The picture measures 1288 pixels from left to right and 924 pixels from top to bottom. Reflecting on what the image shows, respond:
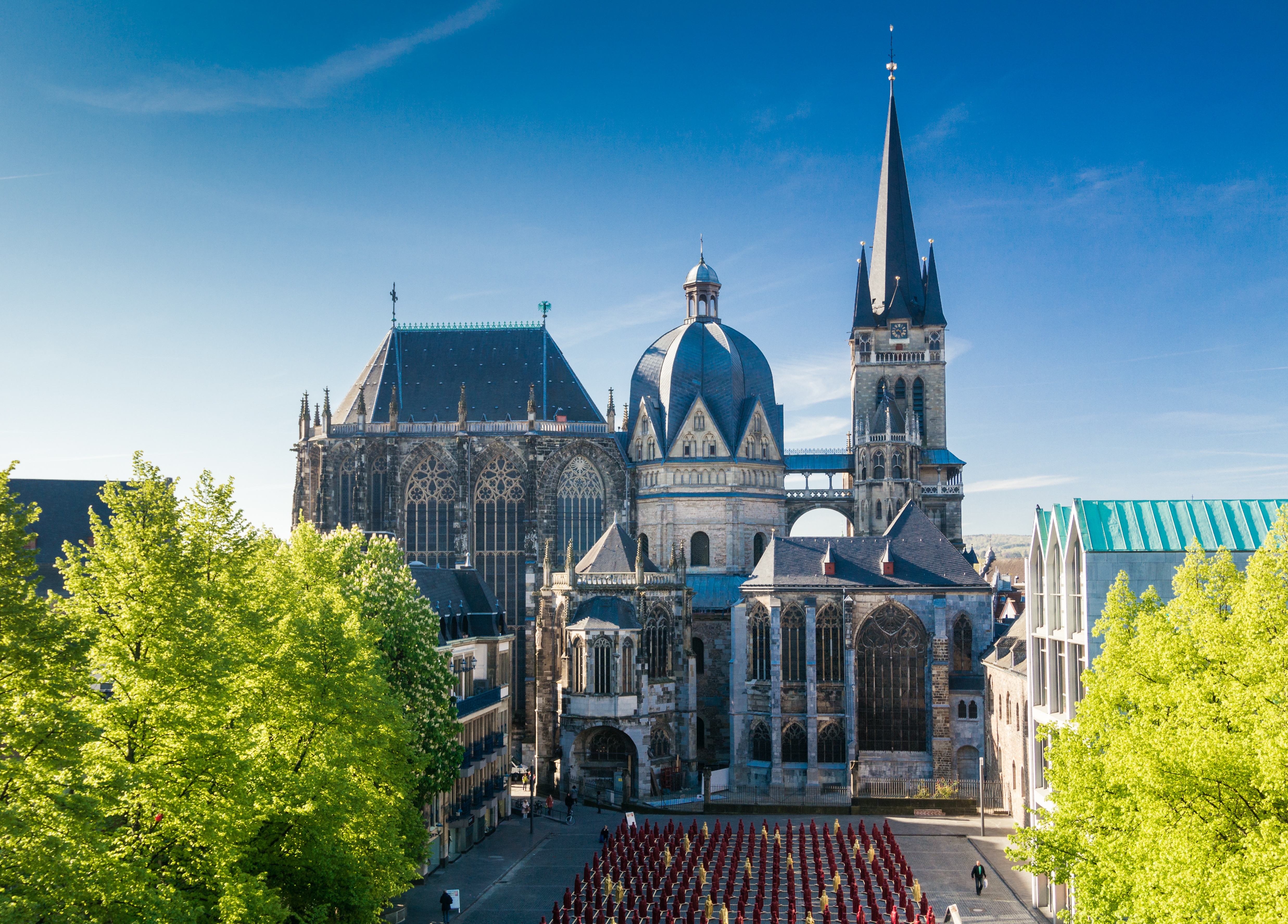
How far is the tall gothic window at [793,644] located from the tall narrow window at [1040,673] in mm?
21162

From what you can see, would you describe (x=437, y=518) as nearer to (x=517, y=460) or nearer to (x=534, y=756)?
(x=517, y=460)

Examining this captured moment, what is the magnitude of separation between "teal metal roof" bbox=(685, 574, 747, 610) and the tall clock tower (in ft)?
36.7

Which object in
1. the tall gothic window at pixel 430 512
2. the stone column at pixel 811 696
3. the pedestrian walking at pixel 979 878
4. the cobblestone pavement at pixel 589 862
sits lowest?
the cobblestone pavement at pixel 589 862

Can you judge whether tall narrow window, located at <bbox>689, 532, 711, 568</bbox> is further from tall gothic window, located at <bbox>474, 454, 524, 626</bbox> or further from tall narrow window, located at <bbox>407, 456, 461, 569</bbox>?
tall narrow window, located at <bbox>407, 456, 461, 569</bbox>

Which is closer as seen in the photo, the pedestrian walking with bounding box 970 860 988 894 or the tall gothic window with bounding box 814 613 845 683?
the pedestrian walking with bounding box 970 860 988 894

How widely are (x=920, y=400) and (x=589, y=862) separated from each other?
48676 millimetres

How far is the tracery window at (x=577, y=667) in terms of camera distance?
184ft

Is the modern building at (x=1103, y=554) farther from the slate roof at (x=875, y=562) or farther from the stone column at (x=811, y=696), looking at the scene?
the slate roof at (x=875, y=562)

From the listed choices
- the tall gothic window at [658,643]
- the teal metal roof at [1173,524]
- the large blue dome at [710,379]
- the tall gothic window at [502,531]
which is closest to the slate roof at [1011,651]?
the teal metal roof at [1173,524]

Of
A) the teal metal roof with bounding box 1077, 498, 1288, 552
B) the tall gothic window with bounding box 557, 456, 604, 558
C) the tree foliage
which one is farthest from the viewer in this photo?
the tall gothic window with bounding box 557, 456, 604, 558

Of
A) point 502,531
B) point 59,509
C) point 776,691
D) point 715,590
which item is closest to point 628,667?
point 776,691

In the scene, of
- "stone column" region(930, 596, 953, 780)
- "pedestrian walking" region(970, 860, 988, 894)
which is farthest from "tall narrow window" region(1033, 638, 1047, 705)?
"stone column" region(930, 596, 953, 780)

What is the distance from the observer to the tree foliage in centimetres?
1719

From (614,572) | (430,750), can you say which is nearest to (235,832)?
(430,750)
